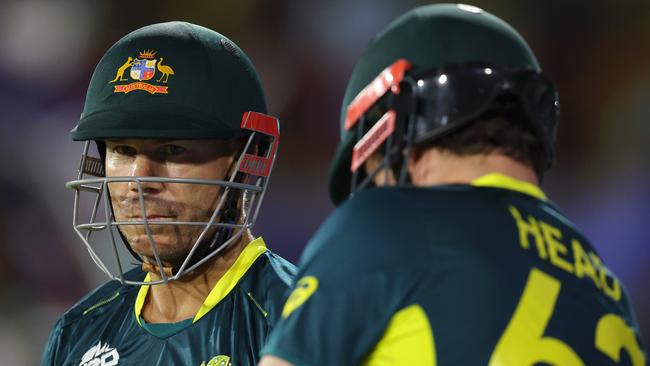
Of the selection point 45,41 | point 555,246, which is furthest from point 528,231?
point 45,41

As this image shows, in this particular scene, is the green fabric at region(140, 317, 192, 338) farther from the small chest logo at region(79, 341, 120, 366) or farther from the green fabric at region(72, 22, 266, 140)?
the green fabric at region(72, 22, 266, 140)

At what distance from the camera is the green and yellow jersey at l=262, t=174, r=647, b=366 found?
1222 mm

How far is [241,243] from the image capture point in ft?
7.67

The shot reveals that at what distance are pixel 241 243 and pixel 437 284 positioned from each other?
3.81 ft

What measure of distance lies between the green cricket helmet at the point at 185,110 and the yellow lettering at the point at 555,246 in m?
1.00

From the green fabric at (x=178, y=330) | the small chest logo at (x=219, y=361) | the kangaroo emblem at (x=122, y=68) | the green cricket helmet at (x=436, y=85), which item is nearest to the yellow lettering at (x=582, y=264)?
the green cricket helmet at (x=436, y=85)

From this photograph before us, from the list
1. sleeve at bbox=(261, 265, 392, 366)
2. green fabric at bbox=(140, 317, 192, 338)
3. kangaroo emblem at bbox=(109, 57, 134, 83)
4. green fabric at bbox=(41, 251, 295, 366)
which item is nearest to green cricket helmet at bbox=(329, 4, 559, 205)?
sleeve at bbox=(261, 265, 392, 366)

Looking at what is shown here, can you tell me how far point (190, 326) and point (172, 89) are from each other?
591mm

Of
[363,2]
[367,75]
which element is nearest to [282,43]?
[363,2]

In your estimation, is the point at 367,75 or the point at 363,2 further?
the point at 363,2

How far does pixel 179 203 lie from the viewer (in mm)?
2201

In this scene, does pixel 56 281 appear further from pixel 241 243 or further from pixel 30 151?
pixel 241 243

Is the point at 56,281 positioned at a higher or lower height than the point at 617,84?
lower

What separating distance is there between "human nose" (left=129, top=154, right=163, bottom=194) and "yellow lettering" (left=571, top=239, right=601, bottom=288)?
1128mm
